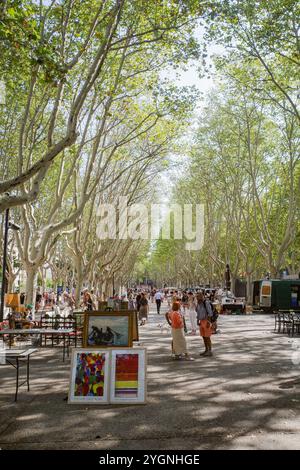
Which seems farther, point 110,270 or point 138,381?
point 110,270

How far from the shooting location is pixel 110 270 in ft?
116

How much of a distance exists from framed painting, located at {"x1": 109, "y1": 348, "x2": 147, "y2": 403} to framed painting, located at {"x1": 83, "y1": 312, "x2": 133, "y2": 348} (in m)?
0.56

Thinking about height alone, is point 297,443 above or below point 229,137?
below

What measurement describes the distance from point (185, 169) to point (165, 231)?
17.6 metres

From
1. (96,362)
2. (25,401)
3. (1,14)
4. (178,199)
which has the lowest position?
(25,401)

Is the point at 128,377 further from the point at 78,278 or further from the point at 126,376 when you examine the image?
the point at 78,278

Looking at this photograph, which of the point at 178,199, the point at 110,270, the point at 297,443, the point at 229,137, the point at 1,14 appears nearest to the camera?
the point at 297,443

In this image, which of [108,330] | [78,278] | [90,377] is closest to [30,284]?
[78,278]

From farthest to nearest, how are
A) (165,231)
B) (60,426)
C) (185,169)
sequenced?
(165,231) < (185,169) < (60,426)

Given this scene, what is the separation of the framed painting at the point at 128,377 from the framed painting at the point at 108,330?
56cm

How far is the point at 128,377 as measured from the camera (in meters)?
6.83

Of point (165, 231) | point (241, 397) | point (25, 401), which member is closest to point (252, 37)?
point (241, 397)

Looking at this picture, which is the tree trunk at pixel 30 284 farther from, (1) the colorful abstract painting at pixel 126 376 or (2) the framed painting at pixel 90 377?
(1) the colorful abstract painting at pixel 126 376
